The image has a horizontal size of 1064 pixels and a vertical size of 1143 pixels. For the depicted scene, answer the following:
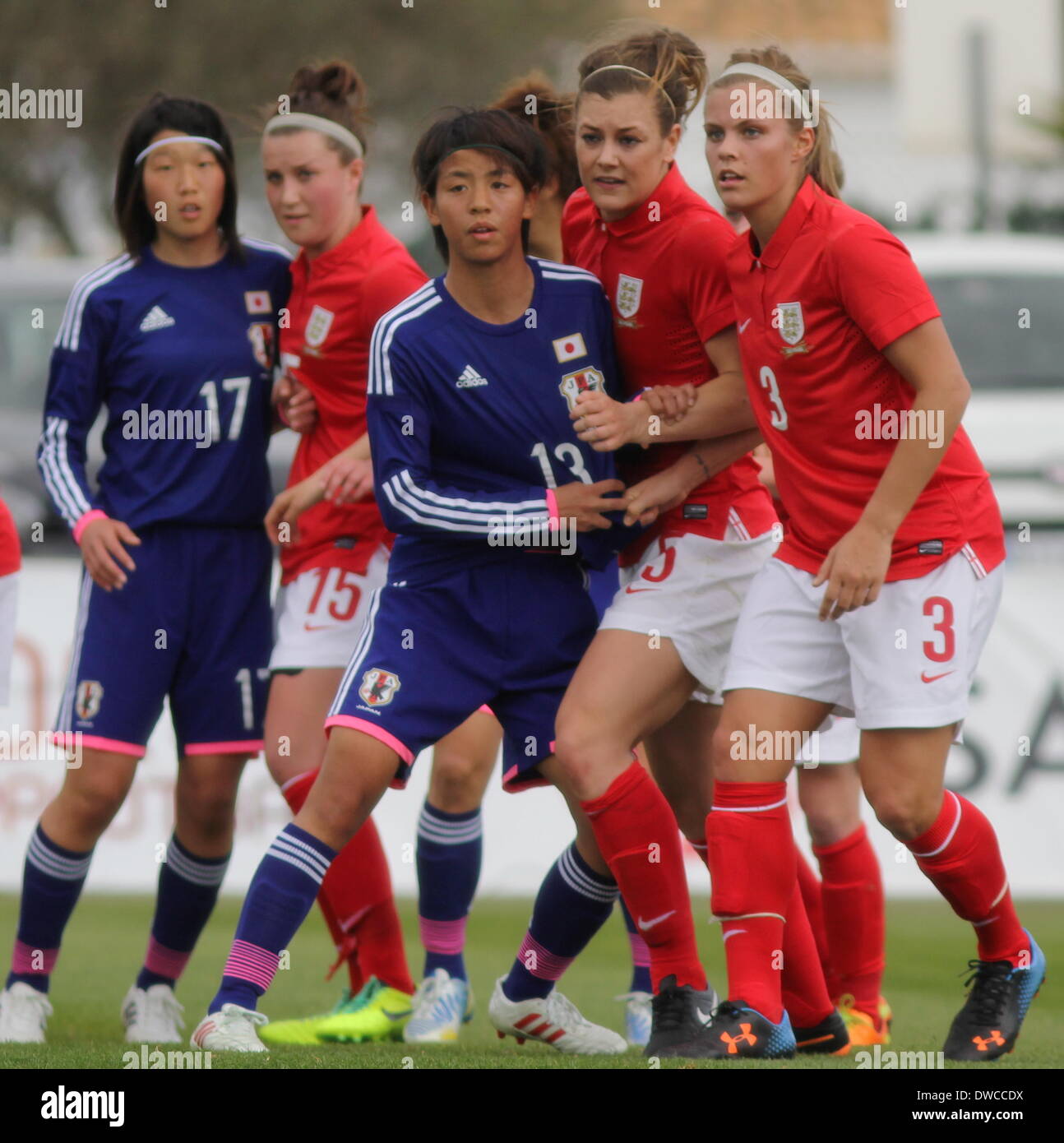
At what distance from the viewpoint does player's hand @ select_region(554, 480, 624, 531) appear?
454 centimetres

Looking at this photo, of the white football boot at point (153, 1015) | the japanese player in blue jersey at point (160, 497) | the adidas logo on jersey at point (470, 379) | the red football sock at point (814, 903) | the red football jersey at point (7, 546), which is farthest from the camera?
the red football sock at point (814, 903)

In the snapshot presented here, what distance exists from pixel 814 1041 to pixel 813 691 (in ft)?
3.00

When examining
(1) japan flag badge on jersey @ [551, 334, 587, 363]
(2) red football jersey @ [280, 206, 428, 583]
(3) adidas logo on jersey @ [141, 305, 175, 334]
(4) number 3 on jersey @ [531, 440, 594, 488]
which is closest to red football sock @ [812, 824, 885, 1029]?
(4) number 3 on jersey @ [531, 440, 594, 488]

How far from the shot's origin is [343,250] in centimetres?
537

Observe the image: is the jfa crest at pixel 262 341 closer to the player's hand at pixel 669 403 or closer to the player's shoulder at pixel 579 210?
the player's shoulder at pixel 579 210

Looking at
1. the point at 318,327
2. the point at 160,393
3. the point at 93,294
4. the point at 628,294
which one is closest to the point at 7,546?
the point at 160,393

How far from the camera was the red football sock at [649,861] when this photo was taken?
14.9 ft

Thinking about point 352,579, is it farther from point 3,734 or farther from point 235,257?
point 3,734

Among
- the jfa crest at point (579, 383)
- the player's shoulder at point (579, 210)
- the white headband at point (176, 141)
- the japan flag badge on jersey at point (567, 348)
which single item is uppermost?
the white headband at point (176, 141)

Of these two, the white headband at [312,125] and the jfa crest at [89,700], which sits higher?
the white headband at [312,125]

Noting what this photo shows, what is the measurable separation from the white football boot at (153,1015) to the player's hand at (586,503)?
195 cm

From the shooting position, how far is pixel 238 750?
536 centimetres

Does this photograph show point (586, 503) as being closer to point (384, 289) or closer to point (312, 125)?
point (384, 289)

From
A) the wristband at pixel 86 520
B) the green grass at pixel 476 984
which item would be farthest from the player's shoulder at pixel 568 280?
the green grass at pixel 476 984
